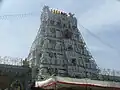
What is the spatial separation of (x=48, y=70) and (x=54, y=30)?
12423 millimetres

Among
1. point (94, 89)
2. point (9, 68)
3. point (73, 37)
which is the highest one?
point (73, 37)

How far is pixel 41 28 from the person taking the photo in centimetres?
6419

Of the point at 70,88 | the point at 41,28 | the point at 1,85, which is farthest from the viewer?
the point at 41,28

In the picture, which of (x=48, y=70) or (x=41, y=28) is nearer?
(x=48, y=70)

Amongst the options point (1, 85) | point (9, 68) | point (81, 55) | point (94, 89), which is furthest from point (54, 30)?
point (94, 89)

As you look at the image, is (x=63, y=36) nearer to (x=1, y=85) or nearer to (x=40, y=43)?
(x=40, y=43)

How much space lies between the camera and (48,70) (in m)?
54.8

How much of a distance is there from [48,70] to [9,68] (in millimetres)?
30371

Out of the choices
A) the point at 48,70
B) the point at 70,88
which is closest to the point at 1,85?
the point at 70,88

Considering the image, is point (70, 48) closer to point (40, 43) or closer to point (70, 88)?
point (40, 43)

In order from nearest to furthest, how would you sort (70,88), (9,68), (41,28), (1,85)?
(70,88)
(1,85)
(9,68)
(41,28)

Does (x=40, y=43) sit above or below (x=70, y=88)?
above

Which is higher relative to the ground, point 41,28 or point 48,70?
point 41,28

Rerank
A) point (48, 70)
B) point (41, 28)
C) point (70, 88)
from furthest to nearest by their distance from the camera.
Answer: point (41, 28) < point (48, 70) < point (70, 88)
